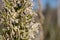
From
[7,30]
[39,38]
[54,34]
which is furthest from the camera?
[54,34]

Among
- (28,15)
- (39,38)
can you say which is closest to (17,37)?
(28,15)

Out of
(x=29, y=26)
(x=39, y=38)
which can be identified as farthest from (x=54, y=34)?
(x=29, y=26)

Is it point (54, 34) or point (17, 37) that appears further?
point (54, 34)

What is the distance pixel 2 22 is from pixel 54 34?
1.93 m

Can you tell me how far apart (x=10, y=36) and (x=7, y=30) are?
0.04 m

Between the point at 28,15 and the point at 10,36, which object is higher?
the point at 28,15

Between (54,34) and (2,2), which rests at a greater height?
(2,2)

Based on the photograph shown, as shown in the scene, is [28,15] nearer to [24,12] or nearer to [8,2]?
[24,12]

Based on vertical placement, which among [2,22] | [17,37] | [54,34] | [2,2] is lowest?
[54,34]

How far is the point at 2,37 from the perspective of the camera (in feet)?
4.79

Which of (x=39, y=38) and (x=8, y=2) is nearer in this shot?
(x=8, y=2)

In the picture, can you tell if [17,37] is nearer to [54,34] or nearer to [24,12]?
[24,12]

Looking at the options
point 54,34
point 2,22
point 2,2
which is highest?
point 2,2

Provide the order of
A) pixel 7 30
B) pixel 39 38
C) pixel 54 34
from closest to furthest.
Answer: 1. pixel 7 30
2. pixel 39 38
3. pixel 54 34
